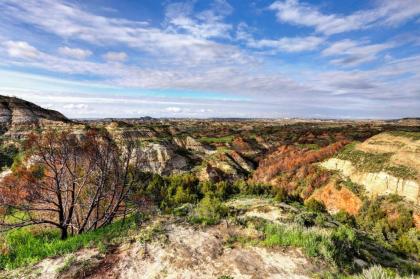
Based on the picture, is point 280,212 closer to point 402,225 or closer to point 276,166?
point 402,225

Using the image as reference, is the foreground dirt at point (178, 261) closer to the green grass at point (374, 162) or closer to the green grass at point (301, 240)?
the green grass at point (301, 240)

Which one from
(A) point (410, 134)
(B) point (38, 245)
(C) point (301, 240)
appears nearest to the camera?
(C) point (301, 240)

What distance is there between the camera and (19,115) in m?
48.7

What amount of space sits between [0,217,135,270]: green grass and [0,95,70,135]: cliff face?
3807 centimetres

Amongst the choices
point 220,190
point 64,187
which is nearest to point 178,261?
point 64,187

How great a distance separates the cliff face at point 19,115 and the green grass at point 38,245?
3807 centimetres

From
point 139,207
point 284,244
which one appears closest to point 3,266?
point 139,207

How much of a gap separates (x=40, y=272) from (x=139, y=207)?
631 cm

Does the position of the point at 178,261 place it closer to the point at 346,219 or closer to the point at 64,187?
the point at 64,187

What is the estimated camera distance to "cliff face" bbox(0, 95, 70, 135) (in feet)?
153

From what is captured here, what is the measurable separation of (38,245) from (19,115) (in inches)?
1708

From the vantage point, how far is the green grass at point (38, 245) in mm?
10398

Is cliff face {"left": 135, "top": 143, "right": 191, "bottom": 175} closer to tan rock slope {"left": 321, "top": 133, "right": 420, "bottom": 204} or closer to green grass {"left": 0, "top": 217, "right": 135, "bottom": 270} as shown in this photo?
tan rock slope {"left": 321, "top": 133, "right": 420, "bottom": 204}

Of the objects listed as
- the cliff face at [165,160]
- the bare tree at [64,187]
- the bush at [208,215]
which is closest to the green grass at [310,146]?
the cliff face at [165,160]
